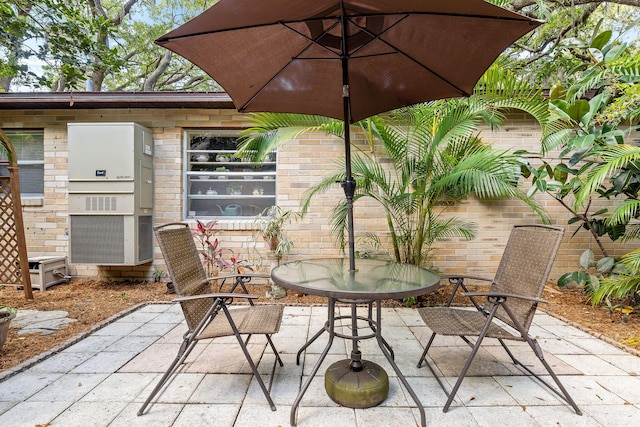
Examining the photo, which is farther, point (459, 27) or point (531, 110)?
point (531, 110)

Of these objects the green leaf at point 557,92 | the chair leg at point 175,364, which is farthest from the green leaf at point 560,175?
the chair leg at point 175,364

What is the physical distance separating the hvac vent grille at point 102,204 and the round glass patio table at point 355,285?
3099 millimetres

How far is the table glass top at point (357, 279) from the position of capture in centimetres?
169

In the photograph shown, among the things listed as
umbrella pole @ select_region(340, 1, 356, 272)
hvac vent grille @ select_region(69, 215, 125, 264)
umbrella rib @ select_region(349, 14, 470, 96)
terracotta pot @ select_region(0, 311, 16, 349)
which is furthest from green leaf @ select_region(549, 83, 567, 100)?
terracotta pot @ select_region(0, 311, 16, 349)

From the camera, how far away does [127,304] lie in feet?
12.5

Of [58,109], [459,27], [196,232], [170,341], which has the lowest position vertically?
[170,341]

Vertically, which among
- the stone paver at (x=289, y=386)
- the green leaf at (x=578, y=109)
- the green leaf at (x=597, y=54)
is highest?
the green leaf at (x=597, y=54)

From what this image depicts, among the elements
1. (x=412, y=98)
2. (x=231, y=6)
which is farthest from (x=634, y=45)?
(x=231, y=6)

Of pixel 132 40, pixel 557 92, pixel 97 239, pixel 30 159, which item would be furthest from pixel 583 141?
pixel 132 40

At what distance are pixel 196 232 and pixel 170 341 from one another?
1.75m

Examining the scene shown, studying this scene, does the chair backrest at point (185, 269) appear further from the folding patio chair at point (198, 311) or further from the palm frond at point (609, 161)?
the palm frond at point (609, 161)

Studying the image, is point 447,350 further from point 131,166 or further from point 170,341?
point 131,166

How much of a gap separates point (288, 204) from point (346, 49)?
9.56 ft

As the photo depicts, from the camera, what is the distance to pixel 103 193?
4.20 meters
